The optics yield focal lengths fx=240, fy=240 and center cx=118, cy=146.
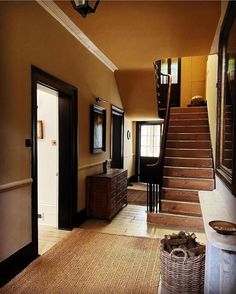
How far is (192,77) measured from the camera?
24.0 ft

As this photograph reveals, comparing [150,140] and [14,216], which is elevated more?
[150,140]

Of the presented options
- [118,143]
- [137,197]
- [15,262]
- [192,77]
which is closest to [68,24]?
[15,262]

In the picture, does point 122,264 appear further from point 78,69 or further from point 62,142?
point 78,69

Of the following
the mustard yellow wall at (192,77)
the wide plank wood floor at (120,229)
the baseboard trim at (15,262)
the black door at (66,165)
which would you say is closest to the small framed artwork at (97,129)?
the black door at (66,165)

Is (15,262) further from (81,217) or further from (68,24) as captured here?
(68,24)

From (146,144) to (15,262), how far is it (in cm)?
634

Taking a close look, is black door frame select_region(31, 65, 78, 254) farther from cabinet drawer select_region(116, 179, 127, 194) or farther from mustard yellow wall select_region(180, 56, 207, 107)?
mustard yellow wall select_region(180, 56, 207, 107)

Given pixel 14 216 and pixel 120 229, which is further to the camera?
pixel 120 229

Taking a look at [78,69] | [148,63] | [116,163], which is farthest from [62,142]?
[116,163]

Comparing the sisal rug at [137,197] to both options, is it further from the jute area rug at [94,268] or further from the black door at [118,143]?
the jute area rug at [94,268]

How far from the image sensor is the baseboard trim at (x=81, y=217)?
12.3 ft

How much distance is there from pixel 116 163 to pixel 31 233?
3.95 meters

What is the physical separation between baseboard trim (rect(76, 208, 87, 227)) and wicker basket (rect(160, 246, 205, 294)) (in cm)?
208

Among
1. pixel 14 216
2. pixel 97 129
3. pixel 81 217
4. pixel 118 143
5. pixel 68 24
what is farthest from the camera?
pixel 118 143
